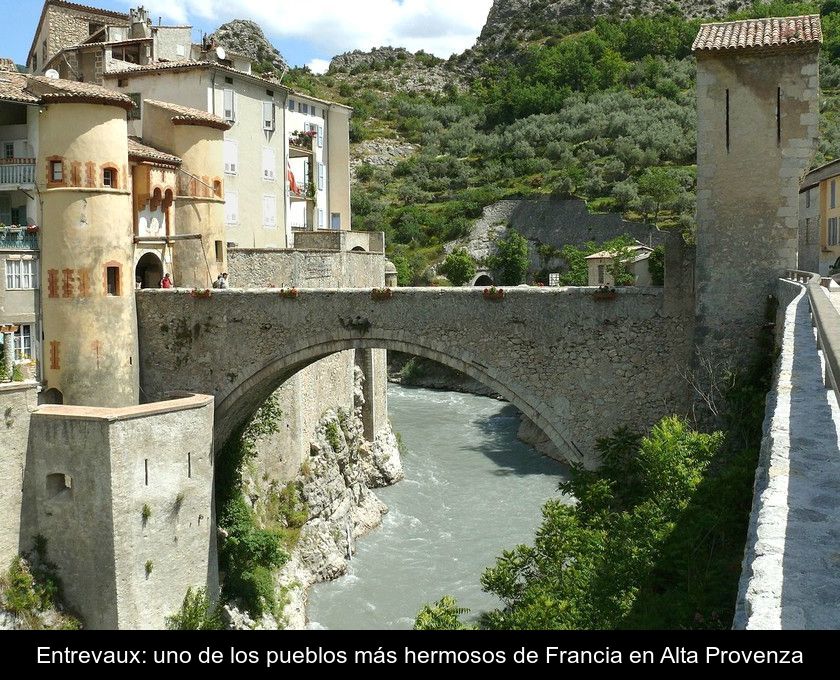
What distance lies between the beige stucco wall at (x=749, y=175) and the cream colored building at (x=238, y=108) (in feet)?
55.0

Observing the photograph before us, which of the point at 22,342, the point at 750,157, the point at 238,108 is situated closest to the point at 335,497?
the point at 22,342

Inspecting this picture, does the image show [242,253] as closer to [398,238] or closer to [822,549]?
[822,549]

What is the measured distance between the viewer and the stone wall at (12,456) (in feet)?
67.7

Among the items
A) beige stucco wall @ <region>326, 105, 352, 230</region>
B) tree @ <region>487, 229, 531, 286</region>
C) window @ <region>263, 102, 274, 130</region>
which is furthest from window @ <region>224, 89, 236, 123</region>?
tree @ <region>487, 229, 531, 286</region>

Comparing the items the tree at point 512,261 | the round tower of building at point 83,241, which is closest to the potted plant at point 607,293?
the round tower of building at point 83,241

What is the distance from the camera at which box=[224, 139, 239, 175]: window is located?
32.2m

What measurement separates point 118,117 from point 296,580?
12.8 m

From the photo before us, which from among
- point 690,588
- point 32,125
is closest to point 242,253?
point 32,125

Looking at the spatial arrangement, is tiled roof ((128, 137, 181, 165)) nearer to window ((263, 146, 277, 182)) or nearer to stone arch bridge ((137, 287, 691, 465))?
stone arch bridge ((137, 287, 691, 465))

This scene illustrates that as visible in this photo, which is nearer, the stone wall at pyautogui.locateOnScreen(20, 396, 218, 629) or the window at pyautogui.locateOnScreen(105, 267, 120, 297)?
the stone wall at pyautogui.locateOnScreen(20, 396, 218, 629)

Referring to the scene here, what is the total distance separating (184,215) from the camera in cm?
2678

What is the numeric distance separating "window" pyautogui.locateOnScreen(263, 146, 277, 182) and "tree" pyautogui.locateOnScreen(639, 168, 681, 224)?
110ft

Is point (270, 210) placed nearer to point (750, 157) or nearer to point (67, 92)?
point (67, 92)

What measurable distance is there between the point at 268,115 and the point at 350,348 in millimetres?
15577
